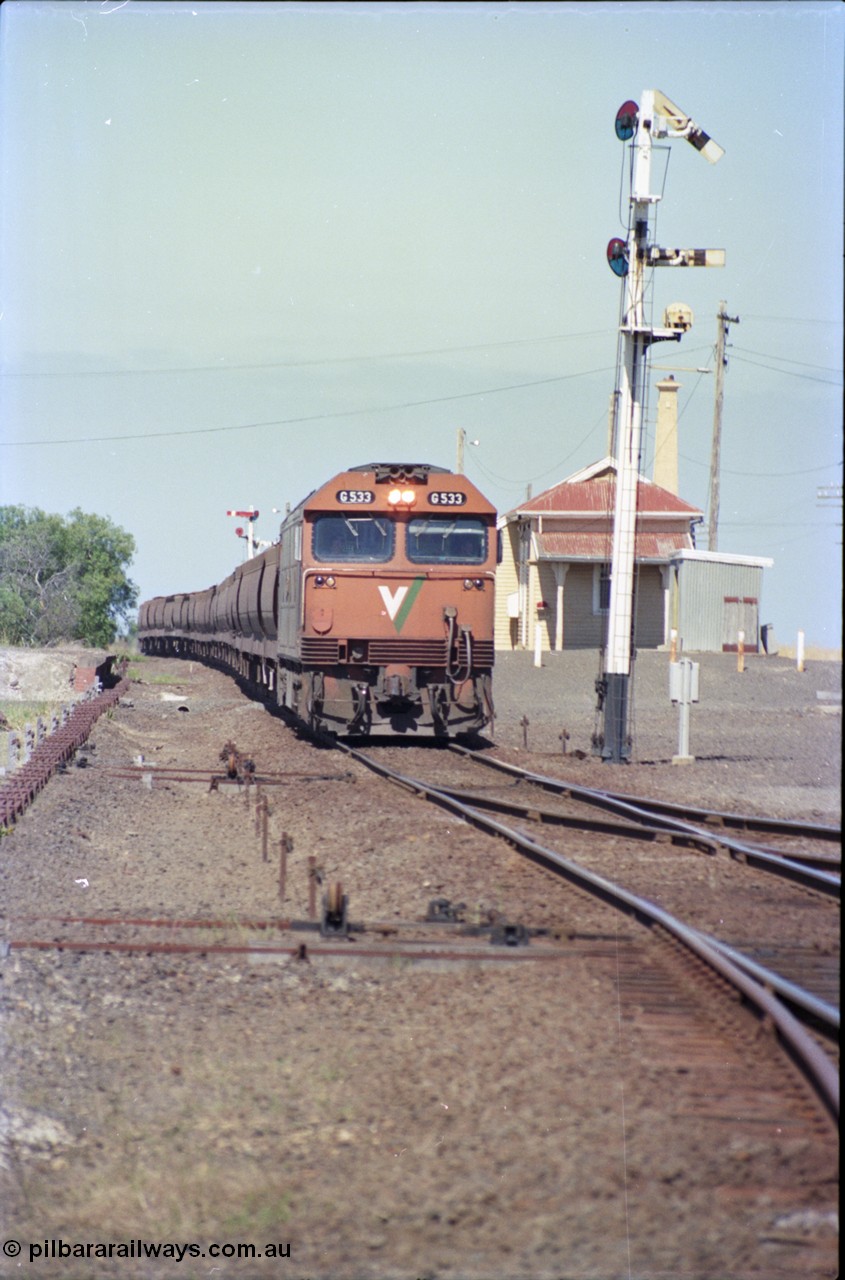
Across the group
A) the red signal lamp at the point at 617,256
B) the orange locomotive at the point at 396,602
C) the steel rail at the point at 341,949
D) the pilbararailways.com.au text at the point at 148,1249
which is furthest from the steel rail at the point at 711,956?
the red signal lamp at the point at 617,256

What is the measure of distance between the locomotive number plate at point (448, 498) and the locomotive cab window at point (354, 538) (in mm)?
645

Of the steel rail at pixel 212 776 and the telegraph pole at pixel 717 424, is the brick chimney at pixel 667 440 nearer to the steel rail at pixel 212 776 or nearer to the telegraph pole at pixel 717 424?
the telegraph pole at pixel 717 424

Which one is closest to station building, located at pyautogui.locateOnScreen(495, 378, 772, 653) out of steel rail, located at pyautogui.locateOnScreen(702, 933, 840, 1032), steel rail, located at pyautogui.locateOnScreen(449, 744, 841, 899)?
steel rail, located at pyautogui.locateOnScreen(449, 744, 841, 899)

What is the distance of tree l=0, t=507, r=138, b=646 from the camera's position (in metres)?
38.3

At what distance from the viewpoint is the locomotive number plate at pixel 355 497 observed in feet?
53.1

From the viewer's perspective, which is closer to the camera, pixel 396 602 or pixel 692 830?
pixel 692 830

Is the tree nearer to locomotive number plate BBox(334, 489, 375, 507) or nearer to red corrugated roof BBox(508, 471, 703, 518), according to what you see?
red corrugated roof BBox(508, 471, 703, 518)

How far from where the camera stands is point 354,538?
16.3 meters

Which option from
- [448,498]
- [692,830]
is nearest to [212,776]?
[448,498]

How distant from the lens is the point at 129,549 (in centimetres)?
4788

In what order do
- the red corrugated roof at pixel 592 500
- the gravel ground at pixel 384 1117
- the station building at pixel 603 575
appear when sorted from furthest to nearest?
1. the red corrugated roof at pixel 592 500
2. the station building at pixel 603 575
3. the gravel ground at pixel 384 1117

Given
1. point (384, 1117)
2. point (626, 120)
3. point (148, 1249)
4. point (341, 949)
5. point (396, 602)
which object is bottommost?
point (148, 1249)

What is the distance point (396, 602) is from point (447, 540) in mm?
989

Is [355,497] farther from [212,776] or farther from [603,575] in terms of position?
[603,575]
